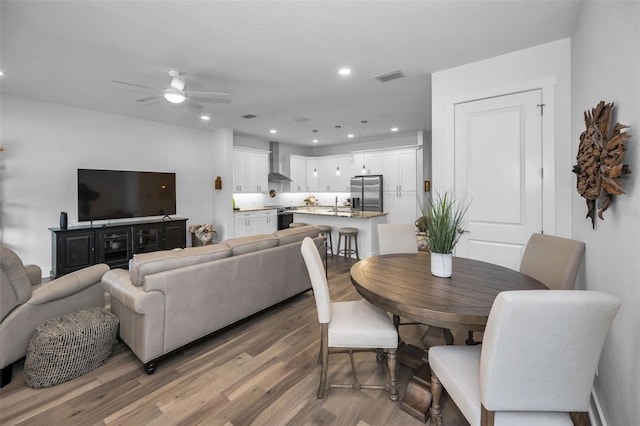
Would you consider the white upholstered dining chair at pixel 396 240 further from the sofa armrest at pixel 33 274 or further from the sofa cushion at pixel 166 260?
the sofa armrest at pixel 33 274

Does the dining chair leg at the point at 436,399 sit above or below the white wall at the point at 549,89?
below

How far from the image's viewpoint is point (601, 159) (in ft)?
5.24

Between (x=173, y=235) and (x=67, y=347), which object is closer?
(x=67, y=347)

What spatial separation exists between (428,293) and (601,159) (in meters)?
1.24

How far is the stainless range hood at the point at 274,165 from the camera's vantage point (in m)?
8.05

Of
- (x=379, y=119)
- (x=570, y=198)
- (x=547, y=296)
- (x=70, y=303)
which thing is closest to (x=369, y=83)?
(x=379, y=119)

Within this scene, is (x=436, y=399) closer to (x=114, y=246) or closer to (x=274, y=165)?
(x=114, y=246)

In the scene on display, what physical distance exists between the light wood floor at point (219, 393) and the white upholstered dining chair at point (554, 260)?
1.09 m

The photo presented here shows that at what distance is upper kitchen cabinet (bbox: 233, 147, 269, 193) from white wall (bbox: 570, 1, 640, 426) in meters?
6.34

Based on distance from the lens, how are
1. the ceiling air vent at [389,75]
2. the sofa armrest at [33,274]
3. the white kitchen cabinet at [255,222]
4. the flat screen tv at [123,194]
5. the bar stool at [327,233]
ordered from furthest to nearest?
the white kitchen cabinet at [255,222]
the bar stool at [327,233]
the flat screen tv at [123,194]
the ceiling air vent at [389,75]
the sofa armrest at [33,274]

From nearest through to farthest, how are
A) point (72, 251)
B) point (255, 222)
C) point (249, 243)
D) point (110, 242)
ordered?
point (249, 243), point (72, 251), point (110, 242), point (255, 222)

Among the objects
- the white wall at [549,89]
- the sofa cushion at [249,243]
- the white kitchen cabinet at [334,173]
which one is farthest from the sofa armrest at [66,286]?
the white kitchen cabinet at [334,173]

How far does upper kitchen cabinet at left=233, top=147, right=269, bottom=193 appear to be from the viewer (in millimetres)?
6977

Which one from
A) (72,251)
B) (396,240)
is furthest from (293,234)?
(72,251)
